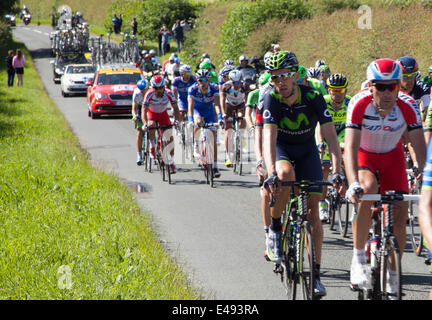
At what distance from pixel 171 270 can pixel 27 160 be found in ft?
23.8

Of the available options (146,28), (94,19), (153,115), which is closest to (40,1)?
(94,19)

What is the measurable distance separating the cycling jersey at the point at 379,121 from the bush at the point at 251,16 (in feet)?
87.8

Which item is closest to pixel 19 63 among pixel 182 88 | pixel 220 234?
pixel 182 88

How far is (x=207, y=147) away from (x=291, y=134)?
6749mm

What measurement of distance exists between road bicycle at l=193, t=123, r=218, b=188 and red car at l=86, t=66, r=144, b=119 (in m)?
11.9

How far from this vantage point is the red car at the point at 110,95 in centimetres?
2573

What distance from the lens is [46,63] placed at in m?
52.9

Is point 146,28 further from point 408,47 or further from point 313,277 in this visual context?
point 313,277

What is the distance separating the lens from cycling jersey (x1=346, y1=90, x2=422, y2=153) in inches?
246

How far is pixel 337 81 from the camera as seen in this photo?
9.63 meters

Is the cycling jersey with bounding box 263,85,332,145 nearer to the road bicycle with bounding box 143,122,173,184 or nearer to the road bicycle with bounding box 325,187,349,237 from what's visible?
the road bicycle with bounding box 325,187,349,237

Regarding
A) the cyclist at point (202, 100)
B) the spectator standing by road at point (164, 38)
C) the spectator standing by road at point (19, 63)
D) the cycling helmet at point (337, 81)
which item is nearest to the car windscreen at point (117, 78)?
the spectator standing by road at point (19, 63)

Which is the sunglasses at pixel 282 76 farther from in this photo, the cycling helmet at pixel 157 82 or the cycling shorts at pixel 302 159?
the cycling helmet at pixel 157 82

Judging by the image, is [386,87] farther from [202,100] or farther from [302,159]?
[202,100]
